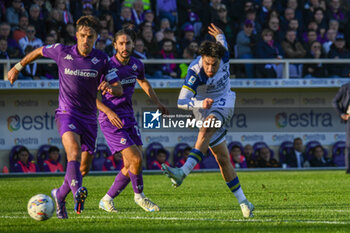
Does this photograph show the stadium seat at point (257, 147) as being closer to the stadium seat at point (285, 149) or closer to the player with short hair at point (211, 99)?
the stadium seat at point (285, 149)

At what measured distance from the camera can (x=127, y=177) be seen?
31.7 ft

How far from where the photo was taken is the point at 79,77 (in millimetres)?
8398

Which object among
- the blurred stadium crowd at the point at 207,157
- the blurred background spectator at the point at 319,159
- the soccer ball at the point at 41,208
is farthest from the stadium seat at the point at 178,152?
the soccer ball at the point at 41,208

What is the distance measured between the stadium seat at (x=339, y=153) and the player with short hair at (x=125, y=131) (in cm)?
1258

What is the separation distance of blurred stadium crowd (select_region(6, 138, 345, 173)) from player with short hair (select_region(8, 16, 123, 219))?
35.7 feet

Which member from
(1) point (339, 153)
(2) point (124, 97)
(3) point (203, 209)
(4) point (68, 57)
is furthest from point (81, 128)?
(1) point (339, 153)

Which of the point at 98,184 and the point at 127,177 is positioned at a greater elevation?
the point at 127,177

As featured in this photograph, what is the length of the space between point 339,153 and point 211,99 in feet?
46.7

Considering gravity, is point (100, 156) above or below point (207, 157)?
above

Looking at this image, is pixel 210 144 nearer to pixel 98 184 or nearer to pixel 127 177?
pixel 127 177

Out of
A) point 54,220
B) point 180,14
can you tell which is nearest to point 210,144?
point 54,220

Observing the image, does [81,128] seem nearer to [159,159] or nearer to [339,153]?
[159,159]

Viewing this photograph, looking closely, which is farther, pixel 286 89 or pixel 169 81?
pixel 286 89

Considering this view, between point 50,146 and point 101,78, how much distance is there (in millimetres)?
11453
